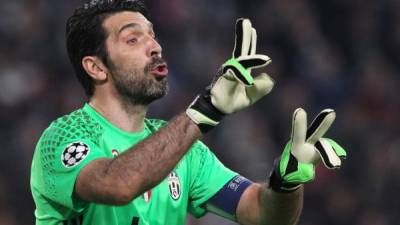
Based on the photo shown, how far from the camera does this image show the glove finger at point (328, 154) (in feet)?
12.8

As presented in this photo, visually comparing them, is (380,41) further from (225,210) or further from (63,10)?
(225,210)

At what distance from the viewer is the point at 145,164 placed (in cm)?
373

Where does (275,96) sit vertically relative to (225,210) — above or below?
below

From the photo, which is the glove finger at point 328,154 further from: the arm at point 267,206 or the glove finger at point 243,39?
the glove finger at point 243,39

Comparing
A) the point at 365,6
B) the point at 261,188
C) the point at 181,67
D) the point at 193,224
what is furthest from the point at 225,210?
the point at 365,6

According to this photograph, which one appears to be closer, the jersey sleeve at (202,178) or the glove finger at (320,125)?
the glove finger at (320,125)

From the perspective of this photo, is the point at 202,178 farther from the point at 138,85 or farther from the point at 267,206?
the point at 138,85

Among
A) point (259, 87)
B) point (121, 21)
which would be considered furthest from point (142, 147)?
point (121, 21)

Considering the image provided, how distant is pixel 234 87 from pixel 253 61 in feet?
0.41

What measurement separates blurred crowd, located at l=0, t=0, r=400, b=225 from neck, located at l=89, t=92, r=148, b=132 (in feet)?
11.9

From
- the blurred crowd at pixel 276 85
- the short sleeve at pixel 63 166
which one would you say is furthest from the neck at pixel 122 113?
the blurred crowd at pixel 276 85

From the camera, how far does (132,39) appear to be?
14.7 ft

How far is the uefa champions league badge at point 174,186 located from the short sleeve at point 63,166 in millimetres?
438

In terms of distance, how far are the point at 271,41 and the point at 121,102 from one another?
5.28m
